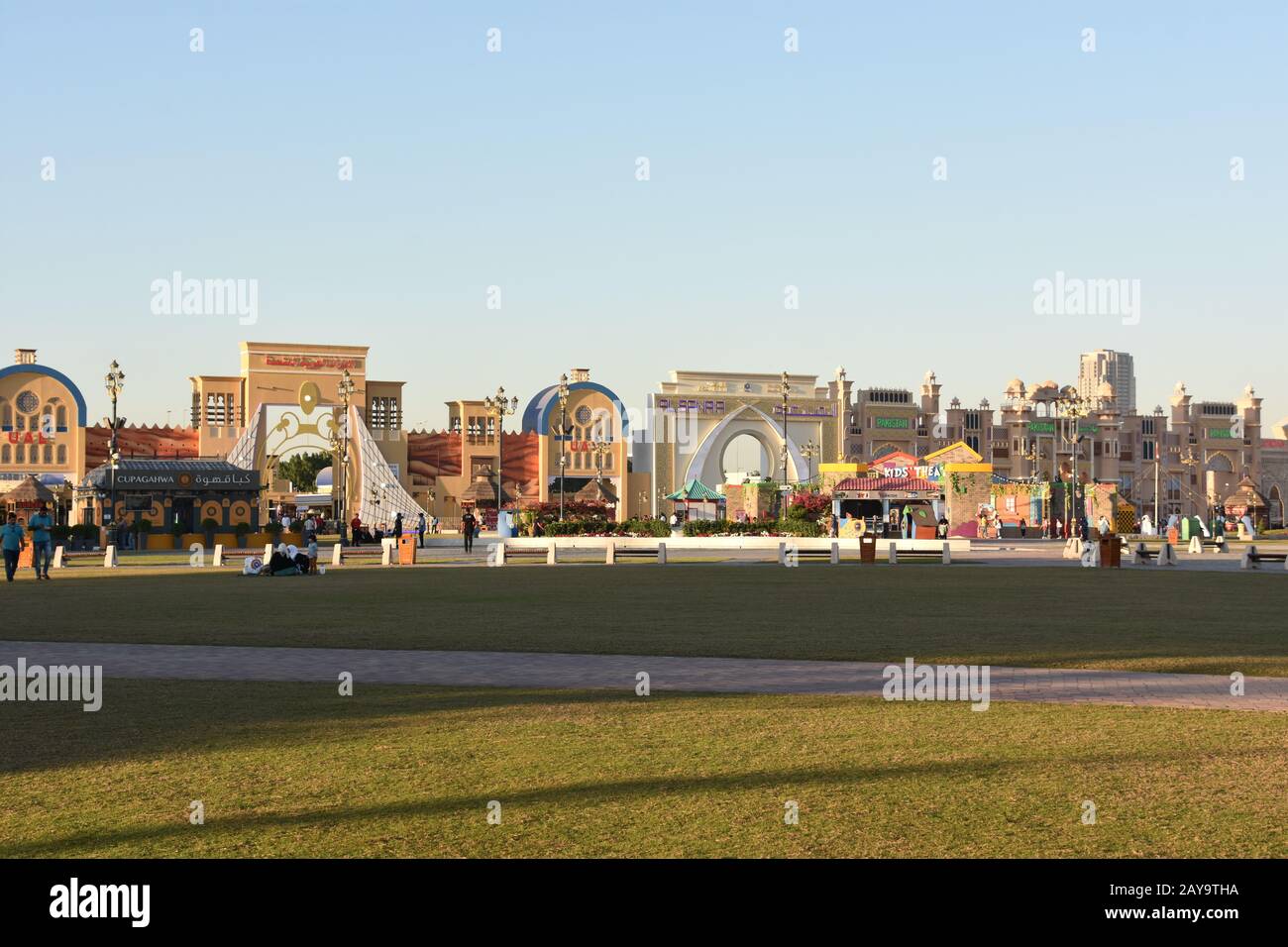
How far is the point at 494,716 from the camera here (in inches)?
408

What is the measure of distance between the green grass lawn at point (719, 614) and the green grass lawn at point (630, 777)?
426cm

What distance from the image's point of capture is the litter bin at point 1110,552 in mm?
37500

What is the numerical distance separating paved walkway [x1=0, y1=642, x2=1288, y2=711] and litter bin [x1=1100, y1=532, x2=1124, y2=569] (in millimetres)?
25743

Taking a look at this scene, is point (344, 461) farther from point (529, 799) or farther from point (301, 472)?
point (301, 472)

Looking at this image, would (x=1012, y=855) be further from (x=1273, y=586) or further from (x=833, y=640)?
(x=1273, y=586)

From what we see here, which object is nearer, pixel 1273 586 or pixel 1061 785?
pixel 1061 785

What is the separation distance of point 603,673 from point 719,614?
295 inches

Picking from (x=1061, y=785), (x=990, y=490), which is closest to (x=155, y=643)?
(x=1061, y=785)

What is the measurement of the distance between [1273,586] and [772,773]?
2439 cm

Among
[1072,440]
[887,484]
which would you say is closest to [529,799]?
[887,484]

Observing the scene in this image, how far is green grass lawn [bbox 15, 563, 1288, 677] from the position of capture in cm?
1540

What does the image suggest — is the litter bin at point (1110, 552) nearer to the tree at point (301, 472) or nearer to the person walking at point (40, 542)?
the person walking at point (40, 542)

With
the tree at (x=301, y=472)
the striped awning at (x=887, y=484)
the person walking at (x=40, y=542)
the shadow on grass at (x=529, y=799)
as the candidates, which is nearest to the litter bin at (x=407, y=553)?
the person walking at (x=40, y=542)
